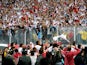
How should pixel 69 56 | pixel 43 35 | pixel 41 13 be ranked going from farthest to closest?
pixel 41 13 → pixel 43 35 → pixel 69 56

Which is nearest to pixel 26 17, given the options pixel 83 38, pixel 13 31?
pixel 13 31

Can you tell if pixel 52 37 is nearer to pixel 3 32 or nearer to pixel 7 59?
pixel 3 32

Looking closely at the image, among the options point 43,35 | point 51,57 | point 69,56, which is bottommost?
point 43,35

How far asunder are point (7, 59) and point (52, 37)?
723cm

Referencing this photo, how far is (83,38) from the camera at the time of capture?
60.9 feet

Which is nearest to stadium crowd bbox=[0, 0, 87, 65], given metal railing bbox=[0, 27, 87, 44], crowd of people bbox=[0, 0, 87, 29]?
crowd of people bbox=[0, 0, 87, 29]

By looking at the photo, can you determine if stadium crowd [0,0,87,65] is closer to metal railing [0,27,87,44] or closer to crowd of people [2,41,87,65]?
metal railing [0,27,87,44]

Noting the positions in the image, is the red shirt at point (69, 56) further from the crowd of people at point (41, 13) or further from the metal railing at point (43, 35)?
the crowd of people at point (41, 13)

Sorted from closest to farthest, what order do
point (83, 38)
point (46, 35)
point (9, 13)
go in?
1. point (83, 38)
2. point (46, 35)
3. point (9, 13)

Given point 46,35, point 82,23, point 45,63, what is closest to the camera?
point 45,63

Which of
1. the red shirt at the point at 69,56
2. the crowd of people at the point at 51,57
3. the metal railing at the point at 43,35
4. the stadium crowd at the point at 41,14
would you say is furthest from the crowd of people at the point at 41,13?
the red shirt at the point at 69,56

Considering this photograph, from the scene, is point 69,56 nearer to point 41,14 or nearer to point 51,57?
point 51,57

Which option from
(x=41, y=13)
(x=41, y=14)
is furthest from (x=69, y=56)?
(x=41, y=13)

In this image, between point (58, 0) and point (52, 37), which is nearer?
point (52, 37)
